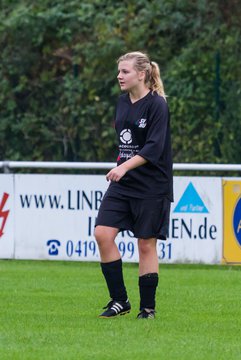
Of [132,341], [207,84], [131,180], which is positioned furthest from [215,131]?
[132,341]

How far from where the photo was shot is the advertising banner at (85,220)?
12.5 meters

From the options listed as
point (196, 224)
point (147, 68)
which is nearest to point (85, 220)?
point (196, 224)

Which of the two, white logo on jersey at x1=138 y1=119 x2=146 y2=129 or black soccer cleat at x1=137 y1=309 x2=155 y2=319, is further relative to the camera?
black soccer cleat at x1=137 y1=309 x2=155 y2=319

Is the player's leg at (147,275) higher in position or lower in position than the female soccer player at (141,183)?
lower

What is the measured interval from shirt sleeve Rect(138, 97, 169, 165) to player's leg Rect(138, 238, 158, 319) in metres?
0.61

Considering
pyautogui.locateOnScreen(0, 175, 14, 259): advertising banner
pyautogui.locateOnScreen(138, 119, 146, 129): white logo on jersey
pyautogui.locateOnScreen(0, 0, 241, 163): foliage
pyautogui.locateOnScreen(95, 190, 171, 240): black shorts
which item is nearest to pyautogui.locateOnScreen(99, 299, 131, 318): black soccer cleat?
pyautogui.locateOnScreen(95, 190, 171, 240): black shorts

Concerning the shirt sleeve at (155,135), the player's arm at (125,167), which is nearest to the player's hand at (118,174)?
the player's arm at (125,167)

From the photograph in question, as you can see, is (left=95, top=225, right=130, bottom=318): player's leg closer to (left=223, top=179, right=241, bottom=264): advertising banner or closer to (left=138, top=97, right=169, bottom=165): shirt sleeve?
(left=138, top=97, right=169, bottom=165): shirt sleeve

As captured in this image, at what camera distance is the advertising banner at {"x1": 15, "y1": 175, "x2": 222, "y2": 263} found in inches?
492

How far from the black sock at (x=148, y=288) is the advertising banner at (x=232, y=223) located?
165 inches

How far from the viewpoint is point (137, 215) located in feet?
27.0

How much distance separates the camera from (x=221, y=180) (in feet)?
41.3

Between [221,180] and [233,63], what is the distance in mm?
4469

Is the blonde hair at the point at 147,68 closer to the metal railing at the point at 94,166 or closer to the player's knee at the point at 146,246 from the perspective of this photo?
the player's knee at the point at 146,246
